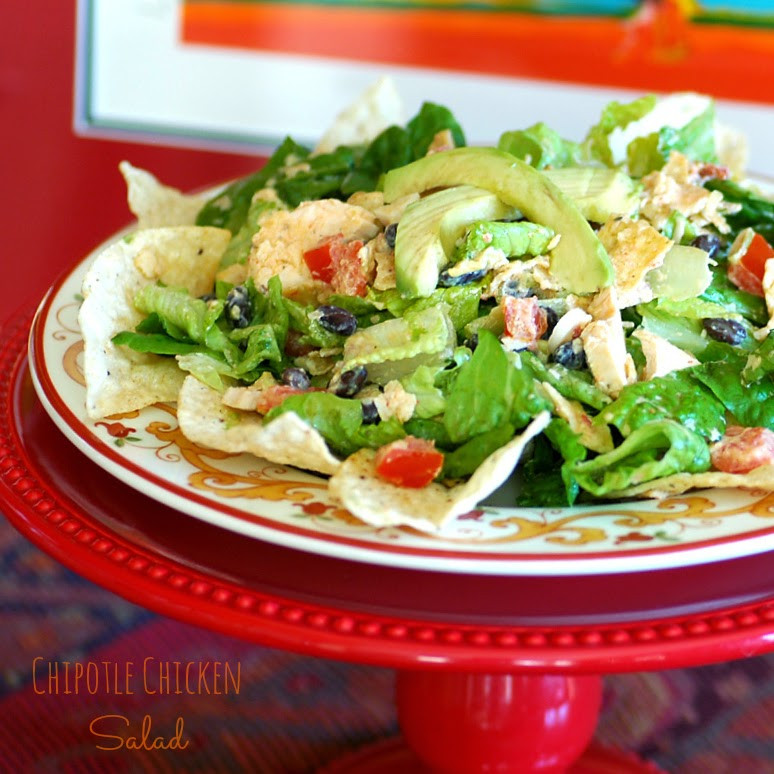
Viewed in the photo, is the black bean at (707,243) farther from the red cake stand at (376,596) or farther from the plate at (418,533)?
the red cake stand at (376,596)

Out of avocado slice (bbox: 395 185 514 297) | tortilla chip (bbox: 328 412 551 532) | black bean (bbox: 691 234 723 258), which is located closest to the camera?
tortilla chip (bbox: 328 412 551 532)

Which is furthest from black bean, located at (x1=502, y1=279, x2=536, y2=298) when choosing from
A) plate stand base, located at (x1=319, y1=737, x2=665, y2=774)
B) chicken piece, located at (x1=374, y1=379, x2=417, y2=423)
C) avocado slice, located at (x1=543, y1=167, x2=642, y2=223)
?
plate stand base, located at (x1=319, y1=737, x2=665, y2=774)

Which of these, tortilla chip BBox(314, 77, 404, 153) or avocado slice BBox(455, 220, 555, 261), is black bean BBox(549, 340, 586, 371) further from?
tortilla chip BBox(314, 77, 404, 153)

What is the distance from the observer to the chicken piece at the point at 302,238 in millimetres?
2227

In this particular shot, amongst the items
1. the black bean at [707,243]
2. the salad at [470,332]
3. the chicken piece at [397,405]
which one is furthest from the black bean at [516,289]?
the black bean at [707,243]

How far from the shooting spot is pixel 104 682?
3.37m

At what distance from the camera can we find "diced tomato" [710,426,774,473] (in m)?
1.78

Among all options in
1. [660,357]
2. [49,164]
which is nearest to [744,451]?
[660,357]

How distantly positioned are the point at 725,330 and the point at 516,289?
442 mm

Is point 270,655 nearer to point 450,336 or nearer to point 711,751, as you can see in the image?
point 711,751

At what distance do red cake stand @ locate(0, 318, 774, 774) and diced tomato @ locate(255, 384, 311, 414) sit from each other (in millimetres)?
277

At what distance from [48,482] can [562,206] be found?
1.13 metres

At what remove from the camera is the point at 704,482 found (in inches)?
68.4

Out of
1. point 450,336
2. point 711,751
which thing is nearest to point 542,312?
point 450,336
